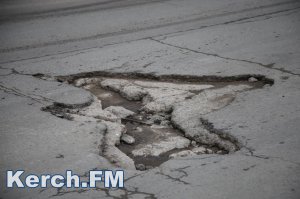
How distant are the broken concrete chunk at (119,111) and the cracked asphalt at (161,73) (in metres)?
0.28

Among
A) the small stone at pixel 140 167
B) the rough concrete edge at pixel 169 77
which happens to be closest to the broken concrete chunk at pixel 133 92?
the rough concrete edge at pixel 169 77

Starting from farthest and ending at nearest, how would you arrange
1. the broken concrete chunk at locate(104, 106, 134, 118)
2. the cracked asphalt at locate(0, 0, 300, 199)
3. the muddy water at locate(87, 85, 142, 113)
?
the muddy water at locate(87, 85, 142, 113) → the broken concrete chunk at locate(104, 106, 134, 118) → the cracked asphalt at locate(0, 0, 300, 199)

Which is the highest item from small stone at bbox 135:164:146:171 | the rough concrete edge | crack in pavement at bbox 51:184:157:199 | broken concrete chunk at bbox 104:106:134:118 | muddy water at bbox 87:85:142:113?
the rough concrete edge

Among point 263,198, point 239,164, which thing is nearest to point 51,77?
point 239,164

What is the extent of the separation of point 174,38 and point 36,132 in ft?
11.4

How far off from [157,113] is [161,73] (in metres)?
0.96

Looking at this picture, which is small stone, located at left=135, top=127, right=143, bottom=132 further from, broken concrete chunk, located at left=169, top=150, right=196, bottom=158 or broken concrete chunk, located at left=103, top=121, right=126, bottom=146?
broken concrete chunk, located at left=169, top=150, right=196, bottom=158

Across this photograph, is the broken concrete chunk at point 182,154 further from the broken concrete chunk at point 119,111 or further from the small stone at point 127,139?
the broken concrete chunk at point 119,111

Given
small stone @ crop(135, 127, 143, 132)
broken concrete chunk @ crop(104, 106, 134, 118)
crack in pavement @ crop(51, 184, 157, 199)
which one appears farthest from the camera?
broken concrete chunk @ crop(104, 106, 134, 118)

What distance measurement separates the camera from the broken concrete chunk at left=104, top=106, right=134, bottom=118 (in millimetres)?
4430

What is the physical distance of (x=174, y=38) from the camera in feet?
22.5

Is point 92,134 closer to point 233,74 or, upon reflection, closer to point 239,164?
point 239,164

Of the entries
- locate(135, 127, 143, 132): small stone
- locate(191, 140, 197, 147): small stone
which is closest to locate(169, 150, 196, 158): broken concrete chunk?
locate(191, 140, 197, 147): small stone

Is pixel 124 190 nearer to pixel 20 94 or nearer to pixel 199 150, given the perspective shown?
pixel 199 150
